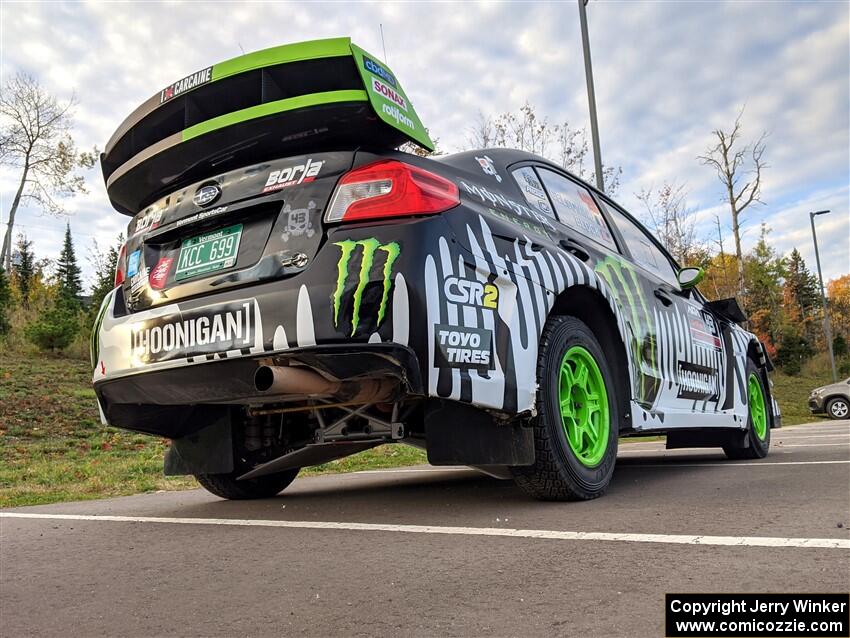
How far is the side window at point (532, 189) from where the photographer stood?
3.71m

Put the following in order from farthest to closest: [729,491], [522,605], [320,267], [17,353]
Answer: [17,353] → [729,491] → [320,267] → [522,605]

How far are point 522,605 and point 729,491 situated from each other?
2217mm

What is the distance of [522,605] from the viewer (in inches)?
72.6

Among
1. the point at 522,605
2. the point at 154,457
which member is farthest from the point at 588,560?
the point at 154,457

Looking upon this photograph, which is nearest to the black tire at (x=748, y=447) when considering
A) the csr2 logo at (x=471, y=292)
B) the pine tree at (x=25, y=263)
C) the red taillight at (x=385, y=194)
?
the csr2 logo at (x=471, y=292)

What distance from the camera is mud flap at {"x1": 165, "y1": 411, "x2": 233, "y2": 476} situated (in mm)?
3738

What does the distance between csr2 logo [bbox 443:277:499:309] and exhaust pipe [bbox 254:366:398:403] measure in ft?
1.50

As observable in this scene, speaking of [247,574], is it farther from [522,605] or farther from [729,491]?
[729,491]

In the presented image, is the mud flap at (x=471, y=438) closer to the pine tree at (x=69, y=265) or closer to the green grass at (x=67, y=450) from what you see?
the green grass at (x=67, y=450)

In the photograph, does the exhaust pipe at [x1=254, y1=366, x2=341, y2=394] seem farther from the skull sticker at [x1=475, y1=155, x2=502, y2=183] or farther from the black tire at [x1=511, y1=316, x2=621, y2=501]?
the skull sticker at [x1=475, y1=155, x2=502, y2=183]

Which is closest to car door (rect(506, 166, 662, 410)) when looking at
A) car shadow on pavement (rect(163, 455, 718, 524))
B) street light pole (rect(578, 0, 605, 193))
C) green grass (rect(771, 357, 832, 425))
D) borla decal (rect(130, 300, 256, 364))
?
car shadow on pavement (rect(163, 455, 718, 524))

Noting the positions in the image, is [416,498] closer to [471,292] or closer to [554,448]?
[554,448]

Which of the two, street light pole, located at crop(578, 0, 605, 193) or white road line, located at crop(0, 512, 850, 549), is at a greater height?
street light pole, located at crop(578, 0, 605, 193)

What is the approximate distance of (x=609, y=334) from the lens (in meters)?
3.89
